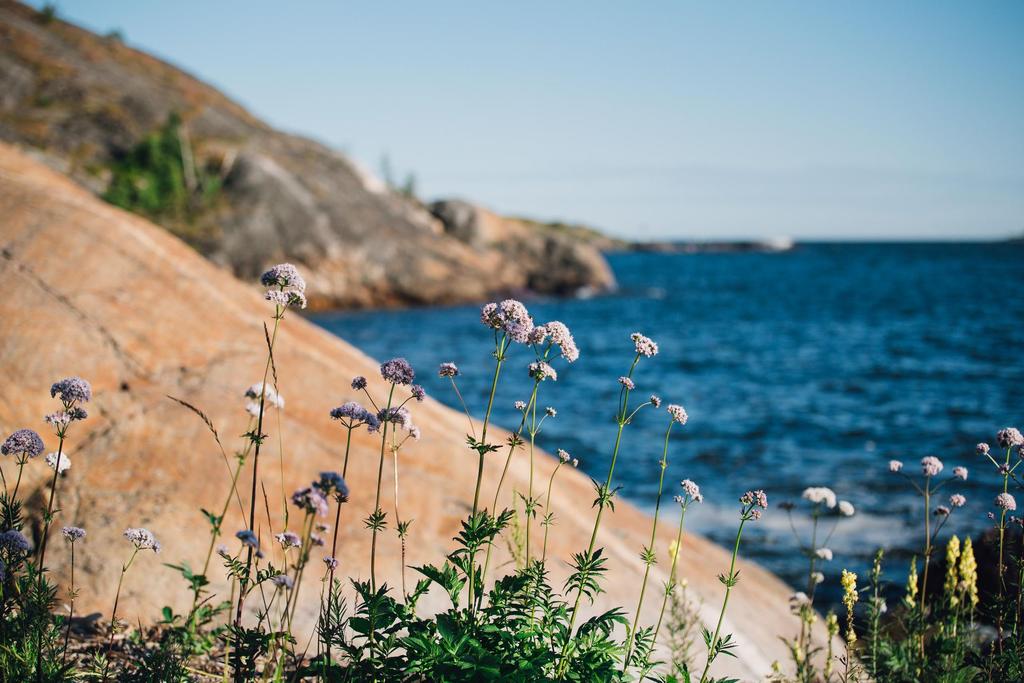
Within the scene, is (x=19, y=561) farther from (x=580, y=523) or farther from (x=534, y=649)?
(x=580, y=523)

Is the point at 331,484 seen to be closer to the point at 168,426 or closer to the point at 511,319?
the point at 511,319

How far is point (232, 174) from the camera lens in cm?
4216

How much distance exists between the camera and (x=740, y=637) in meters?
6.51

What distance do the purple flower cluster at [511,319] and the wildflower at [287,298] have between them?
0.90 m

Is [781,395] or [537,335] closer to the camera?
[537,335]

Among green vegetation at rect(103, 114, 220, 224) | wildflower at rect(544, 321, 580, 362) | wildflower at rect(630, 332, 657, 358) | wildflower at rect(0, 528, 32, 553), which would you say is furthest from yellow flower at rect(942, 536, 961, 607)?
green vegetation at rect(103, 114, 220, 224)

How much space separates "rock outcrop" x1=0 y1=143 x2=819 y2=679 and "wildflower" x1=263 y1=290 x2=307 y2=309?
2984 millimetres

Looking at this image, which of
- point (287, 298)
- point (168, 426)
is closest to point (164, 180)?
point (168, 426)

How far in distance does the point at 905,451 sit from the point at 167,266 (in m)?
16.0

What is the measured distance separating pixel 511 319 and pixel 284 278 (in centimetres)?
112

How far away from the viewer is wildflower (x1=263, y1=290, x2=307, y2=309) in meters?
3.47

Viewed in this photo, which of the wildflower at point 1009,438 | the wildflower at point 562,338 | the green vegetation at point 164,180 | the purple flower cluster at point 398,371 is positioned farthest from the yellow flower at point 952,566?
the green vegetation at point 164,180

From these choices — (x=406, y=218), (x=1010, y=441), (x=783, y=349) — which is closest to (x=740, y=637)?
(x=1010, y=441)

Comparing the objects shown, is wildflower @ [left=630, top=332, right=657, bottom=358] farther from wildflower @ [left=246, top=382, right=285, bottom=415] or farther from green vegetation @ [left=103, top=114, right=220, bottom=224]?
green vegetation @ [left=103, top=114, right=220, bottom=224]
